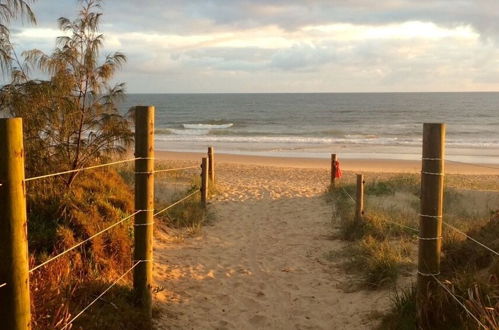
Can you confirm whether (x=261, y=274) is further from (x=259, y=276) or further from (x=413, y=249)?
(x=413, y=249)

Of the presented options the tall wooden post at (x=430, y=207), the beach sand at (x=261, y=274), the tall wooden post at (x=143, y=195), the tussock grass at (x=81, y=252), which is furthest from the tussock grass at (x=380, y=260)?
the tussock grass at (x=81, y=252)

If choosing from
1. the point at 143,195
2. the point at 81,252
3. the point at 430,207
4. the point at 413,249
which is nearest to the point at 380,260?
the point at 413,249

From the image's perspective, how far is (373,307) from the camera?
5262 mm

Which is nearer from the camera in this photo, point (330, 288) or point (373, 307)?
point (373, 307)

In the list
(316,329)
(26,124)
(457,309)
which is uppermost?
(26,124)

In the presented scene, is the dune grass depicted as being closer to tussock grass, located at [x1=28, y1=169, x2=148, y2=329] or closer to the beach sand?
the beach sand

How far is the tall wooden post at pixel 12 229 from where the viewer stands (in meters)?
2.56

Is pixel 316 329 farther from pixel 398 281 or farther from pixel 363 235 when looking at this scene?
pixel 363 235

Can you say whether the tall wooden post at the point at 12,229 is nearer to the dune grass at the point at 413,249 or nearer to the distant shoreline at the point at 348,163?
the dune grass at the point at 413,249

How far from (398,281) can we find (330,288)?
2.72 ft

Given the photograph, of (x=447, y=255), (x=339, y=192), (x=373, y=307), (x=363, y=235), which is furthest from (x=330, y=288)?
(x=339, y=192)

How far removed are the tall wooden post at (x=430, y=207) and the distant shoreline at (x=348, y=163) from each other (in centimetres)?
1593

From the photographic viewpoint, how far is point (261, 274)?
6.55 metres

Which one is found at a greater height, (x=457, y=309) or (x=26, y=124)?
(x=26, y=124)
